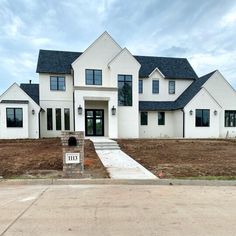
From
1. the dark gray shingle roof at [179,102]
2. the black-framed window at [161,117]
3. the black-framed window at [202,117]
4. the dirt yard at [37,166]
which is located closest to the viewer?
the dirt yard at [37,166]

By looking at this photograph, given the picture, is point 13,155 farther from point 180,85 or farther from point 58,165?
point 180,85

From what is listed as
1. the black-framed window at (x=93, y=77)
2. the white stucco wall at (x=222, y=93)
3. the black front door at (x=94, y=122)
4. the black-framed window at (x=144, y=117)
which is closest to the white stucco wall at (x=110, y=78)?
the black-framed window at (x=93, y=77)

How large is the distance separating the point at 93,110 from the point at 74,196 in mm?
17379

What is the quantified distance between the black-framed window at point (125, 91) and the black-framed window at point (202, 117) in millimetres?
6752

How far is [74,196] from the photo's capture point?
659 cm

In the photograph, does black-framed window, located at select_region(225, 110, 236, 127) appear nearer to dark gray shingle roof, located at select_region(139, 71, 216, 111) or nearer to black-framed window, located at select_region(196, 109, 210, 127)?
black-framed window, located at select_region(196, 109, 210, 127)

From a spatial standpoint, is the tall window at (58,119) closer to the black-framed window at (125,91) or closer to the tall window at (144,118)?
the black-framed window at (125,91)

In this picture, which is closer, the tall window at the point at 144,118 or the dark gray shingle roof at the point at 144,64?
the dark gray shingle roof at the point at 144,64

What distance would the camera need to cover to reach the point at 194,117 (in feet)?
79.8

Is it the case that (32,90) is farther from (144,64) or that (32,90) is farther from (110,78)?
(144,64)

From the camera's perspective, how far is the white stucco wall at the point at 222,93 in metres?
26.1

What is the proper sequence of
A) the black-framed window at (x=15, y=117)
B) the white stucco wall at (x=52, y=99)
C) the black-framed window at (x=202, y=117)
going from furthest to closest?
the black-framed window at (x=202, y=117)
the white stucco wall at (x=52, y=99)
the black-framed window at (x=15, y=117)

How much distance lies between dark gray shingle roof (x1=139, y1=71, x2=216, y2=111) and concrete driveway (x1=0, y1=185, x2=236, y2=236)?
58.4 ft

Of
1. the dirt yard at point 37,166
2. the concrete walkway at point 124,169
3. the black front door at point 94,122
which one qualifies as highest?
the black front door at point 94,122
